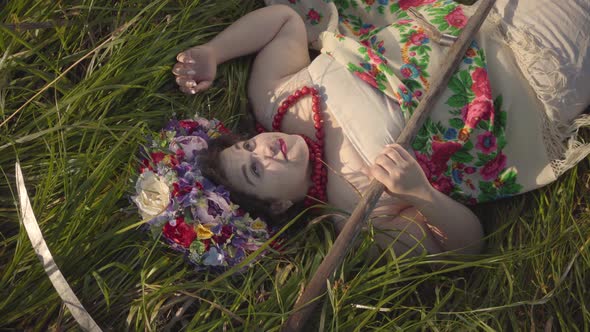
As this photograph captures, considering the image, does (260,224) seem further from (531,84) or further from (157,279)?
(531,84)

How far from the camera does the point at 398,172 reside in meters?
1.83

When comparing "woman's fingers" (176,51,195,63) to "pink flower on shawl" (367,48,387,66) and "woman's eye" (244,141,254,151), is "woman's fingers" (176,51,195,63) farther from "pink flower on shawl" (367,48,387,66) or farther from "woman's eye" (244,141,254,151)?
"pink flower on shawl" (367,48,387,66)

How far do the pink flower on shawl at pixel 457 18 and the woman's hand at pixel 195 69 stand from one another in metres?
0.81

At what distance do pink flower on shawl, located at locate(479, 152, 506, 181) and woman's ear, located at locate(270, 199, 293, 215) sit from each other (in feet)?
2.19

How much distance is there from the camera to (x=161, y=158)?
1917 mm

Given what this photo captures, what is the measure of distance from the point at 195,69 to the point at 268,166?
18.9 inches

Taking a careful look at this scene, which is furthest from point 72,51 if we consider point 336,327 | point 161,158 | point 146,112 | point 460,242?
point 460,242

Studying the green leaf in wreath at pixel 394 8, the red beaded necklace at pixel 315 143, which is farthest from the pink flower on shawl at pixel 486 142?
the green leaf in wreath at pixel 394 8

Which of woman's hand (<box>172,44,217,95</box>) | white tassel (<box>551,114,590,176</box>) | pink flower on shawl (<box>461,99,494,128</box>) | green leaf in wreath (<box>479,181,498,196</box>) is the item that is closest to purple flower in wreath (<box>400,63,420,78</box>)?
pink flower on shawl (<box>461,99,494,128</box>)

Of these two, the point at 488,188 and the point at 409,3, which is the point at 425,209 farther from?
the point at 409,3

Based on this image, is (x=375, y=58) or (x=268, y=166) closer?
(x=268, y=166)

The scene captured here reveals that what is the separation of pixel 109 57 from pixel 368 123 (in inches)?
34.4

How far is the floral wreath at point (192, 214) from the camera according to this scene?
183cm

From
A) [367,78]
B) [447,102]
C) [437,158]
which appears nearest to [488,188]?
[437,158]
